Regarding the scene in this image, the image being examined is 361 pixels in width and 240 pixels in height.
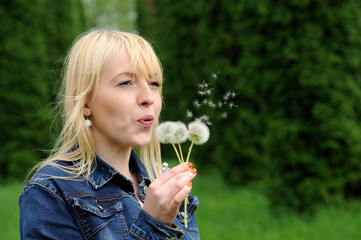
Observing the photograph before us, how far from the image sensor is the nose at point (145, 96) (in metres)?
1.49

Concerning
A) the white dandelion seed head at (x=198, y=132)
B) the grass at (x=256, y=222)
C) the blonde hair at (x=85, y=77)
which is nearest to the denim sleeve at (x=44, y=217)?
the blonde hair at (x=85, y=77)

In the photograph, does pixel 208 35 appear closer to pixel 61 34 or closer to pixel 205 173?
pixel 205 173

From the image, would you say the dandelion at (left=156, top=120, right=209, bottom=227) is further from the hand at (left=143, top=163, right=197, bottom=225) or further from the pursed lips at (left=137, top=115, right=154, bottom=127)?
the hand at (left=143, top=163, right=197, bottom=225)

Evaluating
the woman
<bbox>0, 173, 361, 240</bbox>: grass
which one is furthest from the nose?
<bbox>0, 173, 361, 240</bbox>: grass

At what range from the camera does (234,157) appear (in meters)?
7.61

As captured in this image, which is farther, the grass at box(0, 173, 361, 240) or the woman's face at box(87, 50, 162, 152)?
the grass at box(0, 173, 361, 240)

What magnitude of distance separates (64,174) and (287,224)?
3.81 metres

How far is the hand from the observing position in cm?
131

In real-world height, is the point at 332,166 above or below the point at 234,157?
below

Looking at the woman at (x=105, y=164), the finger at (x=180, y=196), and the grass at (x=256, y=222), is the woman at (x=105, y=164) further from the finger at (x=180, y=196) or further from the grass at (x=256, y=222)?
the grass at (x=256, y=222)

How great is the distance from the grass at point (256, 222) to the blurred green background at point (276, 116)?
0.01 metres

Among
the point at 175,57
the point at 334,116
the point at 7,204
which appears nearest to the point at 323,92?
the point at 334,116

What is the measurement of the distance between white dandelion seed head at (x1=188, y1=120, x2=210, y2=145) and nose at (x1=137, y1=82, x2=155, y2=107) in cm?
18

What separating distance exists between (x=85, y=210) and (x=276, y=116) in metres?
4.23
